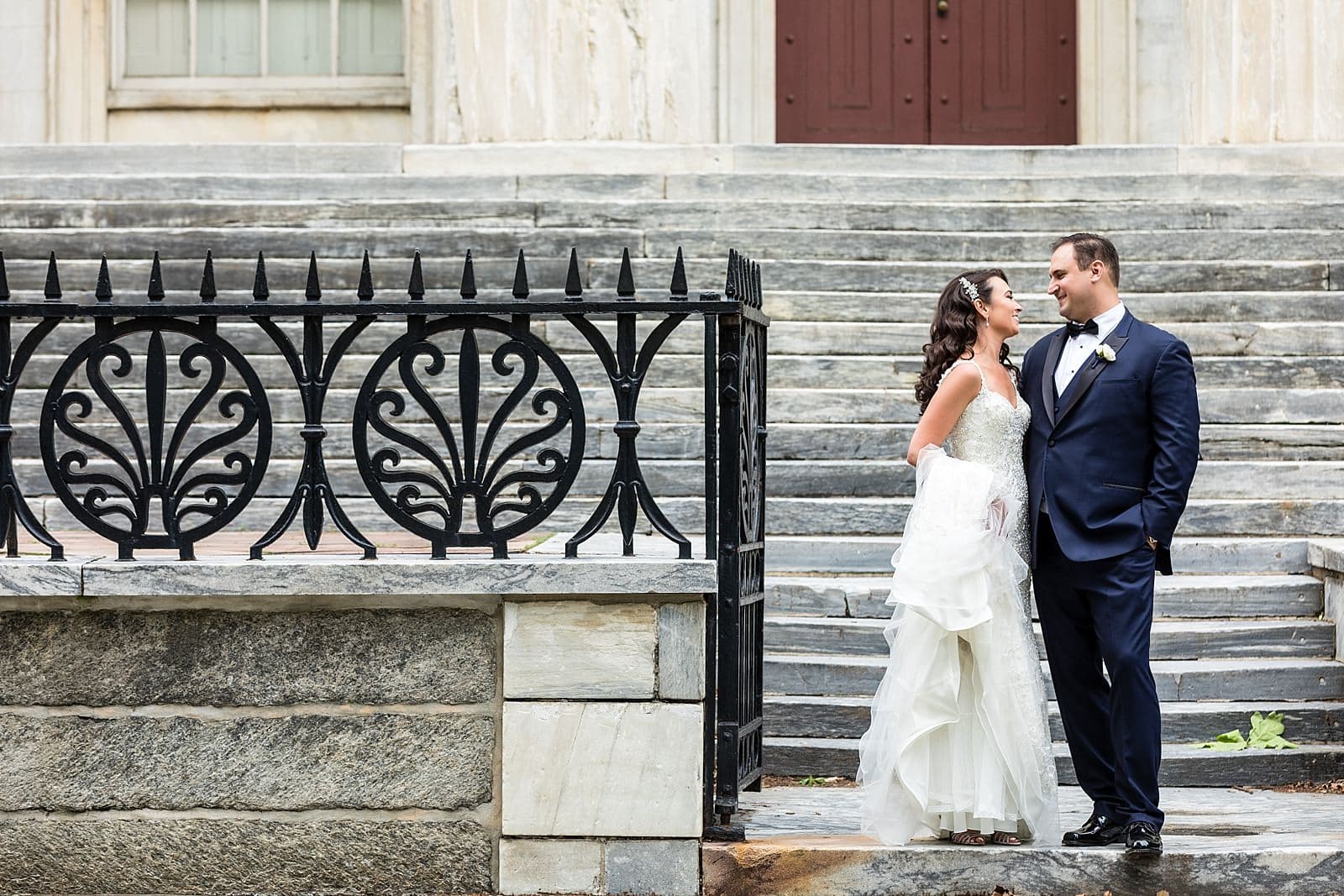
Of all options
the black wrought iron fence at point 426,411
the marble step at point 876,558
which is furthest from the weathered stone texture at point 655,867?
the marble step at point 876,558

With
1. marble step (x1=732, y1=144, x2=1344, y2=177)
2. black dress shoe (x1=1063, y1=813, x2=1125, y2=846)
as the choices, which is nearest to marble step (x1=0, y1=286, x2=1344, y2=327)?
marble step (x1=732, y1=144, x2=1344, y2=177)

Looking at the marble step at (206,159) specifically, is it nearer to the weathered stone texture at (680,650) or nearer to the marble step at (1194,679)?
the marble step at (1194,679)

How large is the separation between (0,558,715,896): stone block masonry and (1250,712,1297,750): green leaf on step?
255 centimetres

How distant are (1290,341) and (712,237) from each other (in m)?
3.32

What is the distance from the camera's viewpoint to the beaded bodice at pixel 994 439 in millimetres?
5023

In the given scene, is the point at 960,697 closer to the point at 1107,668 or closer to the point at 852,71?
the point at 1107,668

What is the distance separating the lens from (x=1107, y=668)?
15.8 ft

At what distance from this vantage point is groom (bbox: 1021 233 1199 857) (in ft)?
15.6

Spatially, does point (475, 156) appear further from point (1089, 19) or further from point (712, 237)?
point (1089, 19)

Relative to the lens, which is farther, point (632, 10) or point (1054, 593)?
point (632, 10)

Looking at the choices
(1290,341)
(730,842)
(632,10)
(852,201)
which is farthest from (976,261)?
(730,842)

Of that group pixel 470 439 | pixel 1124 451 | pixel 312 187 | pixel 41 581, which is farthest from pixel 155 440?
pixel 312 187

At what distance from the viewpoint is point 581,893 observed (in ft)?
15.4

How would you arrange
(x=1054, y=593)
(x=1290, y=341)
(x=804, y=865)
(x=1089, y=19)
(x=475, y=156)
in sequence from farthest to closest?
(x=1089, y=19)
(x=475, y=156)
(x=1290, y=341)
(x=1054, y=593)
(x=804, y=865)
